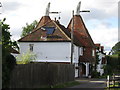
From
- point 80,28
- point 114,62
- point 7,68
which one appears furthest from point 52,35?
point 114,62

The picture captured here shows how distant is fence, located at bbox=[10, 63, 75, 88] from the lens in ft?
60.7

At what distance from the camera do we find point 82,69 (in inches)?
2130

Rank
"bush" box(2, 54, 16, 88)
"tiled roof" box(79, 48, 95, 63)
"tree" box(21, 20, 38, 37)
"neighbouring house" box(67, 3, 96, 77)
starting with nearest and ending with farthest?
1. "bush" box(2, 54, 16, 88)
2. "tiled roof" box(79, 48, 95, 63)
3. "neighbouring house" box(67, 3, 96, 77)
4. "tree" box(21, 20, 38, 37)

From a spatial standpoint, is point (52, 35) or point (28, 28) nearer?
point (52, 35)

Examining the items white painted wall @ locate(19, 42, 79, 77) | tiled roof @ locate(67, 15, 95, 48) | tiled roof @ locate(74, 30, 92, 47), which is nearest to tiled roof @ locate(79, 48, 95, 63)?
tiled roof @ locate(74, 30, 92, 47)

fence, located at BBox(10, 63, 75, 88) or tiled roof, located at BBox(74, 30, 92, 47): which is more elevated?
tiled roof, located at BBox(74, 30, 92, 47)

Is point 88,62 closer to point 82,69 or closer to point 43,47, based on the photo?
point 82,69

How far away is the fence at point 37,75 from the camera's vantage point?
60.7 feet

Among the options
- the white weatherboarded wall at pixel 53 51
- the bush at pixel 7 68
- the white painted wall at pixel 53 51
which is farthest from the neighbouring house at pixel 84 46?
the bush at pixel 7 68

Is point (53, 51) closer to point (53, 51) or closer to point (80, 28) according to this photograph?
point (53, 51)

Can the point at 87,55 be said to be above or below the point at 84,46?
below

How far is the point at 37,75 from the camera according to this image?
22.2 meters

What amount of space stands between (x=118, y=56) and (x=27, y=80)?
66.9 metres

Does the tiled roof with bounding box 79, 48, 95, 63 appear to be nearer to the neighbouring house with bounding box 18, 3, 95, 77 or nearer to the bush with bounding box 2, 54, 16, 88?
the neighbouring house with bounding box 18, 3, 95, 77
